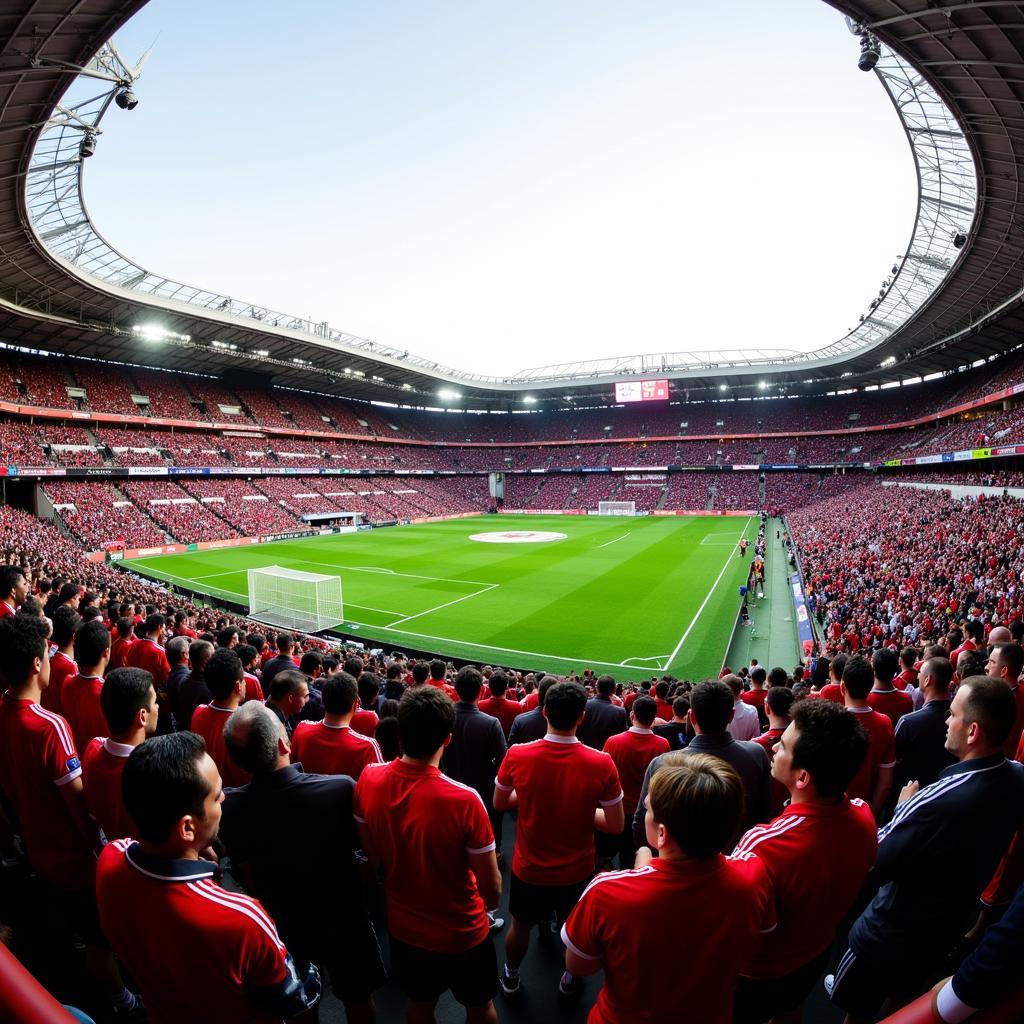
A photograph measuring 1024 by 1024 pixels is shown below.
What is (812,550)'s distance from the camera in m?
28.5

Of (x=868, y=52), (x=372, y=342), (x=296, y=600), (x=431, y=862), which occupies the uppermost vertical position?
(x=372, y=342)

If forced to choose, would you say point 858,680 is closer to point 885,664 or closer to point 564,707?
point 885,664

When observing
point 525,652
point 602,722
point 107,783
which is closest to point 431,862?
point 107,783

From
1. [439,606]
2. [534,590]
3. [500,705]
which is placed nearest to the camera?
[500,705]

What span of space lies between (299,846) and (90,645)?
3.18 metres

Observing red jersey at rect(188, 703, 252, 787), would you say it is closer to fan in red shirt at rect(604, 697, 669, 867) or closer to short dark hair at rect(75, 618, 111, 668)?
short dark hair at rect(75, 618, 111, 668)

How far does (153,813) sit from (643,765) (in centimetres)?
373

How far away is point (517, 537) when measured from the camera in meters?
44.7

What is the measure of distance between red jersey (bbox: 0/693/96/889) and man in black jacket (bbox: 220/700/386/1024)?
4.82 ft

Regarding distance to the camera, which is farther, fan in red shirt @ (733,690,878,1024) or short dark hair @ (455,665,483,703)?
short dark hair @ (455,665,483,703)

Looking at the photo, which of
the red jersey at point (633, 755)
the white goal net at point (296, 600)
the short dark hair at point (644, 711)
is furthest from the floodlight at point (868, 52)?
the white goal net at point (296, 600)

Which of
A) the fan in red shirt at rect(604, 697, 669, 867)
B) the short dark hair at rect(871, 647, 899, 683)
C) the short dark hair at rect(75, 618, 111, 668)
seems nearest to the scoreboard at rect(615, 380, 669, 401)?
the short dark hair at rect(871, 647, 899, 683)

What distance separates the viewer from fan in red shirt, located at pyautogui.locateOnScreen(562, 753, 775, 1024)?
75.4 inches

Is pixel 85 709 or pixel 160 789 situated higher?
pixel 160 789
